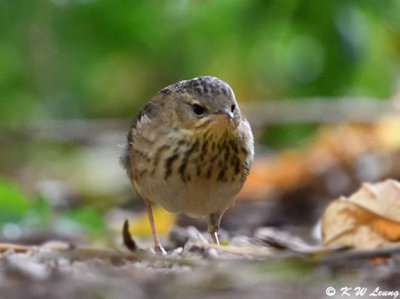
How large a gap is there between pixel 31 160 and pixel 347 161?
3.95m

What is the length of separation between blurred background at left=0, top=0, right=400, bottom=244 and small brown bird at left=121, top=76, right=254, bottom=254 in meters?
1.80

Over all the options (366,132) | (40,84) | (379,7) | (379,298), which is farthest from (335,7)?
(379,298)

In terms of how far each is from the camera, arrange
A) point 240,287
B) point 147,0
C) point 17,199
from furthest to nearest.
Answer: point 147,0, point 17,199, point 240,287

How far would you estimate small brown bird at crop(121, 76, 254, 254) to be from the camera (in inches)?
212

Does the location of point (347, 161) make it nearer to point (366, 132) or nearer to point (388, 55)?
point (366, 132)

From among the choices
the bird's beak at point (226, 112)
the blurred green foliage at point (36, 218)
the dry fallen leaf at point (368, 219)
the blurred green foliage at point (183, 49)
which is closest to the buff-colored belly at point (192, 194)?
the bird's beak at point (226, 112)

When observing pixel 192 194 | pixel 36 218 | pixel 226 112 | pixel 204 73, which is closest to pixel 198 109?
pixel 226 112

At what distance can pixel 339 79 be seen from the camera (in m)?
9.59

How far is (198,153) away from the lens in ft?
17.7

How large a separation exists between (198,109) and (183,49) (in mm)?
5920

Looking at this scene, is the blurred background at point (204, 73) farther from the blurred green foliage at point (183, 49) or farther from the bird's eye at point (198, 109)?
the bird's eye at point (198, 109)

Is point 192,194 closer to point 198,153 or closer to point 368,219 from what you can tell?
point 198,153

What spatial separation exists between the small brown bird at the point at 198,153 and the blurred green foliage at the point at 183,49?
3.33 m

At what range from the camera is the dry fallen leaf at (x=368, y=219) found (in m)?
5.04
